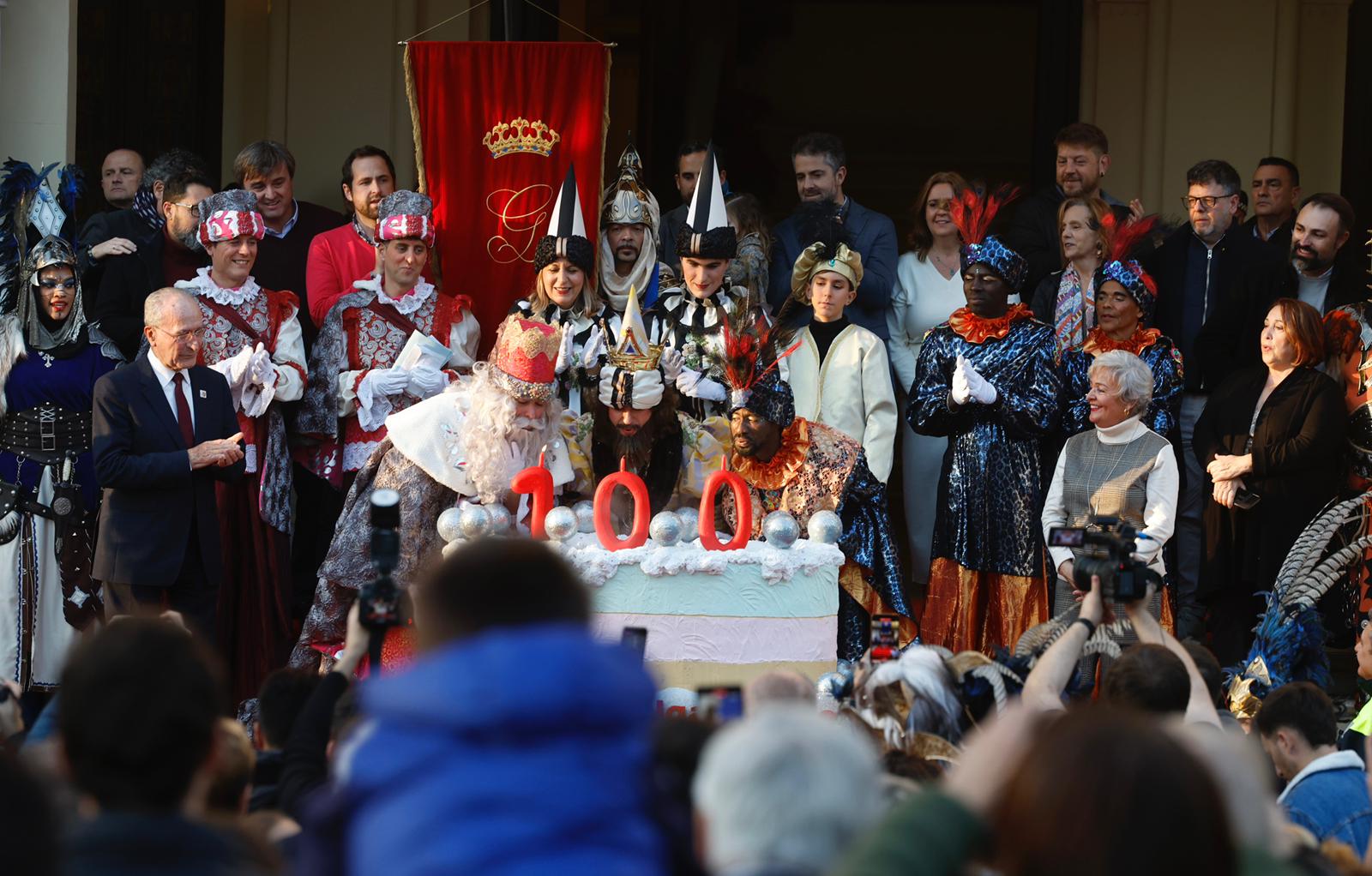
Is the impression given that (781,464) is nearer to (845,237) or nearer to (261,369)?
(845,237)

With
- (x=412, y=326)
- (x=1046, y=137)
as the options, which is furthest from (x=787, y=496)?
(x=1046, y=137)

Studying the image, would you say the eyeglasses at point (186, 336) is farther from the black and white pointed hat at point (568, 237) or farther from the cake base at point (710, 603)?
the cake base at point (710, 603)

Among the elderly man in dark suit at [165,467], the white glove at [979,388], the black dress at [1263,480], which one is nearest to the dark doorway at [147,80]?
the elderly man in dark suit at [165,467]

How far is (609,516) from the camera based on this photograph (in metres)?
6.20

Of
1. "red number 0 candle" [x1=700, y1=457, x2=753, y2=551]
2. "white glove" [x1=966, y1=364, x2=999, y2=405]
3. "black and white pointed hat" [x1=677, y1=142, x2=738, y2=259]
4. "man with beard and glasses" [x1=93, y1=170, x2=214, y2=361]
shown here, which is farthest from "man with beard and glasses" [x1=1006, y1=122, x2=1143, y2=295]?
"man with beard and glasses" [x1=93, y1=170, x2=214, y2=361]

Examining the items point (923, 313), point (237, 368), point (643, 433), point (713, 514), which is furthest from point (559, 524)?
point (923, 313)

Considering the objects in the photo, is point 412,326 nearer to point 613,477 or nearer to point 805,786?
point 613,477

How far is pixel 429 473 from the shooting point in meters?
6.69

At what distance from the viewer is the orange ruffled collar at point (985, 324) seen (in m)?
7.25

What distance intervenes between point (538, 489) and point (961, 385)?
5.65ft

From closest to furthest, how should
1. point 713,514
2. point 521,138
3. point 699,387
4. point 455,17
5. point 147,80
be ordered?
point 713,514 < point 699,387 < point 521,138 < point 455,17 < point 147,80

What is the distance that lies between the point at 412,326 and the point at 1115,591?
365 cm

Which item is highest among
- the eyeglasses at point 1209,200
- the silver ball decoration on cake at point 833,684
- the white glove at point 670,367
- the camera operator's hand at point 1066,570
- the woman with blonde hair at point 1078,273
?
the eyeglasses at point 1209,200

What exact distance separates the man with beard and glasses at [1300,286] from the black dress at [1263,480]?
0.29m
